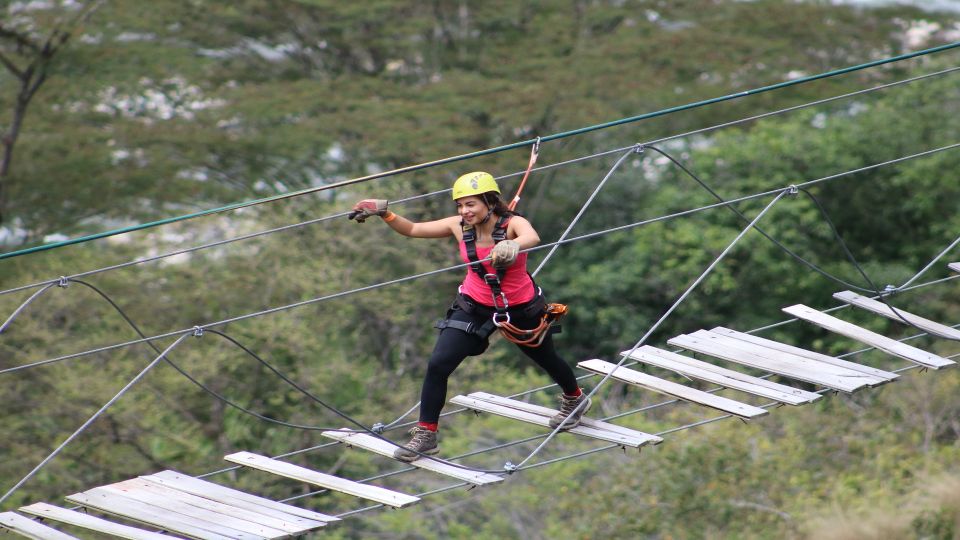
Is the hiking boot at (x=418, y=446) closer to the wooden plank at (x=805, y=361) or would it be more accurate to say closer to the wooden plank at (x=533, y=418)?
the wooden plank at (x=533, y=418)

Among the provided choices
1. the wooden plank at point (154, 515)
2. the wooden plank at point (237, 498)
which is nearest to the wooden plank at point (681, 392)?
the wooden plank at point (237, 498)

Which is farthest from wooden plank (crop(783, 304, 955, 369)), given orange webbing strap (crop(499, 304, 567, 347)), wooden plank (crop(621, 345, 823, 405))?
orange webbing strap (crop(499, 304, 567, 347))

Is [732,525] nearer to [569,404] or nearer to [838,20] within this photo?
[569,404]

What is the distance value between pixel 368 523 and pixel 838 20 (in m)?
10.1

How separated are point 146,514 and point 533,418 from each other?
1497 millimetres

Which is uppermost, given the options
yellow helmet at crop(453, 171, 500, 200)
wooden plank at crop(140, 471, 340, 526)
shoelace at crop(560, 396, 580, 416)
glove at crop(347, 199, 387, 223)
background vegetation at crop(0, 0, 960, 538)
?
yellow helmet at crop(453, 171, 500, 200)

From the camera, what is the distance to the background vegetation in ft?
36.2

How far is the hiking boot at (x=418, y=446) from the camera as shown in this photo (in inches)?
191

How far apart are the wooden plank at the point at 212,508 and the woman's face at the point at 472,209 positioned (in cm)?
122

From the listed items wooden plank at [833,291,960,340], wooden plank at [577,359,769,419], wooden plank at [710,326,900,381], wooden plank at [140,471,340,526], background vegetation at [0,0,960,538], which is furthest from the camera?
background vegetation at [0,0,960,538]

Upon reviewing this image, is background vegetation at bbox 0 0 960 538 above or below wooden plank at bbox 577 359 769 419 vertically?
below

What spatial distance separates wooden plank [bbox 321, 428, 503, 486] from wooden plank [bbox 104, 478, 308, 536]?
0.48 meters

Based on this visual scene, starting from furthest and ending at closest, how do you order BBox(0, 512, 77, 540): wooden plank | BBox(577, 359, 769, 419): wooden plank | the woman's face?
1. BBox(577, 359, 769, 419): wooden plank
2. the woman's face
3. BBox(0, 512, 77, 540): wooden plank

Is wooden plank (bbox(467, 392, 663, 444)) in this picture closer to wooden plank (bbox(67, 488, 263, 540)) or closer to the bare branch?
wooden plank (bbox(67, 488, 263, 540))
